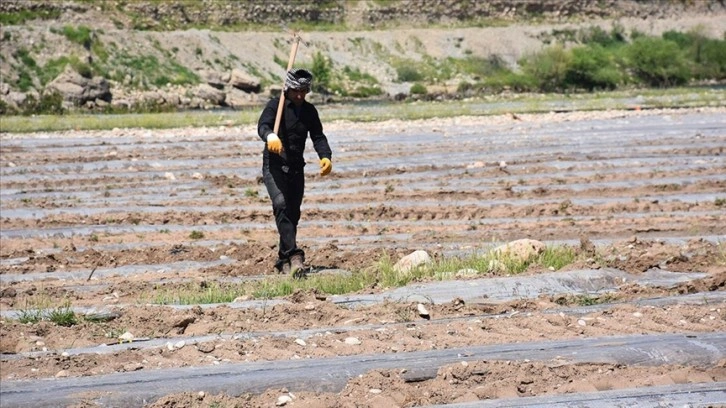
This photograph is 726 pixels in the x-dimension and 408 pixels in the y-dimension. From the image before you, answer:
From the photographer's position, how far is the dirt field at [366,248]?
7192 millimetres

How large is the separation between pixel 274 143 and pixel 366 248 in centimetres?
258

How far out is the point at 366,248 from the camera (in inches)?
491

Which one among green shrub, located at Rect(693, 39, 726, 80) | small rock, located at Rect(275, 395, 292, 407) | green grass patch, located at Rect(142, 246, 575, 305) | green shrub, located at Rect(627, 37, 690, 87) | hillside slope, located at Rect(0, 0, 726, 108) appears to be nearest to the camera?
small rock, located at Rect(275, 395, 292, 407)

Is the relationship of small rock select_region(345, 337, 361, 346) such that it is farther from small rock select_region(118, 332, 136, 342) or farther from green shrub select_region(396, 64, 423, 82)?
green shrub select_region(396, 64, 423, 82)

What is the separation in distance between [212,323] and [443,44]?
57.3 meters

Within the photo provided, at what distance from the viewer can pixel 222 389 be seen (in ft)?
22.9

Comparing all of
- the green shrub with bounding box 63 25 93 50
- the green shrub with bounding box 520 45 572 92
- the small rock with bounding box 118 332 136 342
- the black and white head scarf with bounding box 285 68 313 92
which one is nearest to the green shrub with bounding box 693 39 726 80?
the green shrub with bounding box 520 45 572 92

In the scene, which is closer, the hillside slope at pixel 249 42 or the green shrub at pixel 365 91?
the hillside slope at pixel 249 42

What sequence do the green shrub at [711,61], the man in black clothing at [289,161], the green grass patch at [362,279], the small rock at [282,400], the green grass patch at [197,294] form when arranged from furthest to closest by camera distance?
the green shrub at [711,61] → the man in black clothing at [289,161] → the green grass patch at [362,279] → the green grass patch at [197,294] → the small rock at [282,400]

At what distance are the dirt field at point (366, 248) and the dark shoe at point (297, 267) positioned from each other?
17.4 inches

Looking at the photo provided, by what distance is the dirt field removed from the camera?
283 inches

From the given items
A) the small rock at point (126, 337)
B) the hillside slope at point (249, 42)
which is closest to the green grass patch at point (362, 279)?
the small rock at point (126, 337)

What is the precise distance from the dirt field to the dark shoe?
0.44 metres

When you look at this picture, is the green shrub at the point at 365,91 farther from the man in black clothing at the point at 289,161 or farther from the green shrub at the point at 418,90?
the man in black clothing at the point at 289,161
